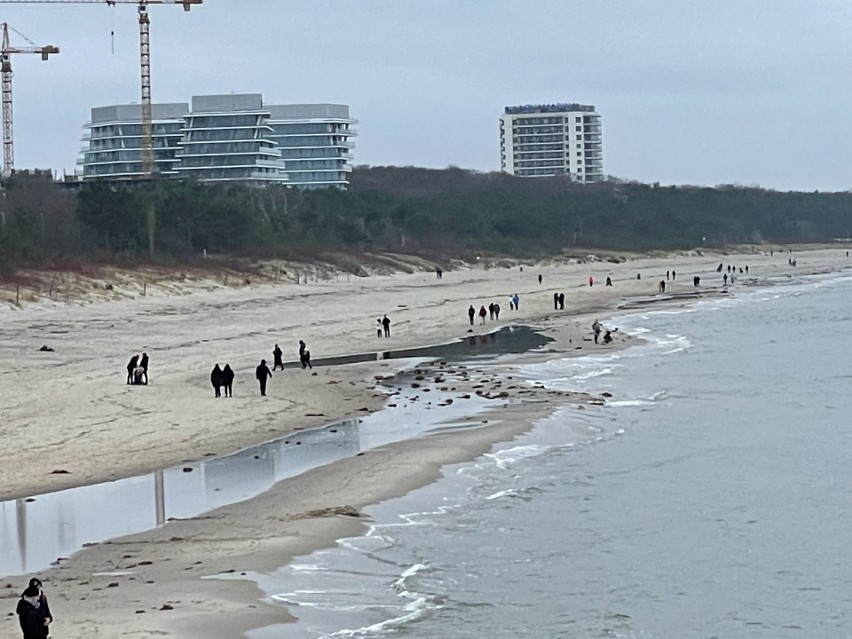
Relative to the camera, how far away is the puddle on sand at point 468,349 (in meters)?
44.4

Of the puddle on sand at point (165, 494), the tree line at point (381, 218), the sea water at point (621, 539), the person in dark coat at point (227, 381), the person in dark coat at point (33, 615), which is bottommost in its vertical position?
the sea water at point (621, 539)

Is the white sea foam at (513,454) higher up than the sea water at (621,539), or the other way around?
the white sea foam at (513,454)

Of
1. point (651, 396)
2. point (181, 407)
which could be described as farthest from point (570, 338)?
point (181, 407)

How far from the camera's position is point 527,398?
3409cm

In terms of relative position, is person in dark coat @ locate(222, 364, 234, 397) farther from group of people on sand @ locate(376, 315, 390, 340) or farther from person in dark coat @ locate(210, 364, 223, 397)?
group of people on sand @ locate(376, 315, 390, 340)

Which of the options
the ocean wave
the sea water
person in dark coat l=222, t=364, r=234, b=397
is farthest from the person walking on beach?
the ocean wave

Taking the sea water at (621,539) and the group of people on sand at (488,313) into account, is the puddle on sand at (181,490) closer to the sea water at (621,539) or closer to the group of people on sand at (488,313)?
the sea water at (621,539)

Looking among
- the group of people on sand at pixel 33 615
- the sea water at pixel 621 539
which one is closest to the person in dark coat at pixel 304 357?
the sea water at pixel 621 539

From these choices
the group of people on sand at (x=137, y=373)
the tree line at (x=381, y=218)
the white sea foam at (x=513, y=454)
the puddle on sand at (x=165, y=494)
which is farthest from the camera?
the tree line at (x=381, y=218)

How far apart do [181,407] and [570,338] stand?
78.7 ft

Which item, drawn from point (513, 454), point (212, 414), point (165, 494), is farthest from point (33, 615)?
point (212, 414)

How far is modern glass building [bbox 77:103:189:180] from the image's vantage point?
154 m

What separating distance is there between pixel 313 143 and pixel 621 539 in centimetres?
14743

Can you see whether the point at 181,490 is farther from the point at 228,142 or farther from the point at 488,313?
the point at 228,142
